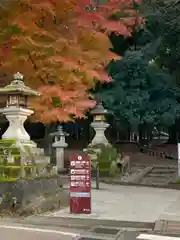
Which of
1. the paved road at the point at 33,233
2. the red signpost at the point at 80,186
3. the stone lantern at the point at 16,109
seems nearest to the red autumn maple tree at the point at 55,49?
the stone lantern at the point at 16,109

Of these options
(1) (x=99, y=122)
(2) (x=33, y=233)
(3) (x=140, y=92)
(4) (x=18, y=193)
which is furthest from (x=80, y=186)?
(3) (x=140, y=92)

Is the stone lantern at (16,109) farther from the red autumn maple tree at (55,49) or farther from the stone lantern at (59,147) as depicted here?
the stone lantern at (59,147)

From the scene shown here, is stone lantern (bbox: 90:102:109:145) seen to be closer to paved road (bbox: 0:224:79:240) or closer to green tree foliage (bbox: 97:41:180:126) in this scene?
green tree foliage (bbox: 97:41:180:126)

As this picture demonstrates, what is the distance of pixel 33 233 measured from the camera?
784 centimetres

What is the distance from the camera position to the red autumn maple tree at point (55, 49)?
53.0 feet

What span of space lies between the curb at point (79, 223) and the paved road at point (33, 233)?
48cm

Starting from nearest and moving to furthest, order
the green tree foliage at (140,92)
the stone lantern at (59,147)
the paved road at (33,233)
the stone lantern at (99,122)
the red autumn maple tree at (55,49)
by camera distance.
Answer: the paved road at (33,233) < the red autumn maple tree at (55,49) < the stone lantern at (59,147) < the stone lantern at (99,122) < the green tree foliage at (140,92)

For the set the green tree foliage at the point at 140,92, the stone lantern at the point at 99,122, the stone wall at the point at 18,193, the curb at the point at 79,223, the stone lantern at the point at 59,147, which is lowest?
the curb at the point at 79,223

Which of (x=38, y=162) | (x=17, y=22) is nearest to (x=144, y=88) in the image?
(x=17, y=22)

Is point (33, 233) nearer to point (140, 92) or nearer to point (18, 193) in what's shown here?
point (18, 193)

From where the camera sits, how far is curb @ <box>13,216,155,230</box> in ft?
28.6

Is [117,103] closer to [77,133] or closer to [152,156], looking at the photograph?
[152,156]

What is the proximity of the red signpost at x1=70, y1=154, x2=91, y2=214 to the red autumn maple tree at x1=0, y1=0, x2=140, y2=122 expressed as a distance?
20.1ft

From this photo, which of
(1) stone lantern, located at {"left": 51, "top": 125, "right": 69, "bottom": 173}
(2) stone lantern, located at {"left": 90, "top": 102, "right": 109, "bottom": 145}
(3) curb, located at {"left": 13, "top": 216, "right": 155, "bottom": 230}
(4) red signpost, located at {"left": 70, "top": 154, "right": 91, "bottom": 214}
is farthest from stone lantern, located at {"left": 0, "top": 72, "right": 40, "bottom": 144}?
(2) stone lantern, located at {"left": 90, "top": 102, "right": 109, "bottom": 145}
